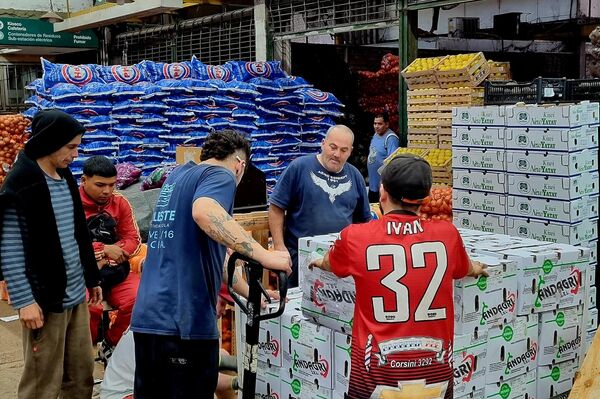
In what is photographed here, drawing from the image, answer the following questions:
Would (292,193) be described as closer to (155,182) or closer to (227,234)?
(227,234)

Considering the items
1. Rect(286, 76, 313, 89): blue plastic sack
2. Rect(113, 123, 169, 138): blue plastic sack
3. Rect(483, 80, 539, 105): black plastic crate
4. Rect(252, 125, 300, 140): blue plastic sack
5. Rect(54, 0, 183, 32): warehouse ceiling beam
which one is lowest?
Rect(252, 125, 300, 140): blue plastic sack

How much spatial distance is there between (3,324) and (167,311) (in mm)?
4457

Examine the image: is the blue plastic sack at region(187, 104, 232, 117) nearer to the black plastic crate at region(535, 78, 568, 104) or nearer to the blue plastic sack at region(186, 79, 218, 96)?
the blue plastic sack at region(186, 79, 218, 96)

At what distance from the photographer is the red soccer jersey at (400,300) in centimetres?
313

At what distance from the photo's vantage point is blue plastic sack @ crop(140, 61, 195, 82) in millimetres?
11586

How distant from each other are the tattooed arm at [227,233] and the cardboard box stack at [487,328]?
0.51 metres

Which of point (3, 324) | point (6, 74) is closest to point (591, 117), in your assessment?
point (3, 324)

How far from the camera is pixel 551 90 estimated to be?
22.6ft

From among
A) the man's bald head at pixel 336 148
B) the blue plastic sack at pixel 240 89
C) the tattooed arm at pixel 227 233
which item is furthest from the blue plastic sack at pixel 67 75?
the tattooed arm at pixel 227 233

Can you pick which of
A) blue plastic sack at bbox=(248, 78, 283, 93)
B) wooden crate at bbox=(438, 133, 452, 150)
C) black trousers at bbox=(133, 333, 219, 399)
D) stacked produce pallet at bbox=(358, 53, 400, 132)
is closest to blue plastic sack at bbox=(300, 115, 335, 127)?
blue plastic sack at bbox=(248, 78, 283, 93)

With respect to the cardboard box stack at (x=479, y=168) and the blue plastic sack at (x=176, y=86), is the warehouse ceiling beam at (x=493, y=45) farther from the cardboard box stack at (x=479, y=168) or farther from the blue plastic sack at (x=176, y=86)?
the cardboard box stack at (x=479, y=168)

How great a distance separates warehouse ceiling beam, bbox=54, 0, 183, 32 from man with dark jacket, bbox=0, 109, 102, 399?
10.7m

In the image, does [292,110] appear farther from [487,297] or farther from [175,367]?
[175,367]

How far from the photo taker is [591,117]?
6.57 meters
